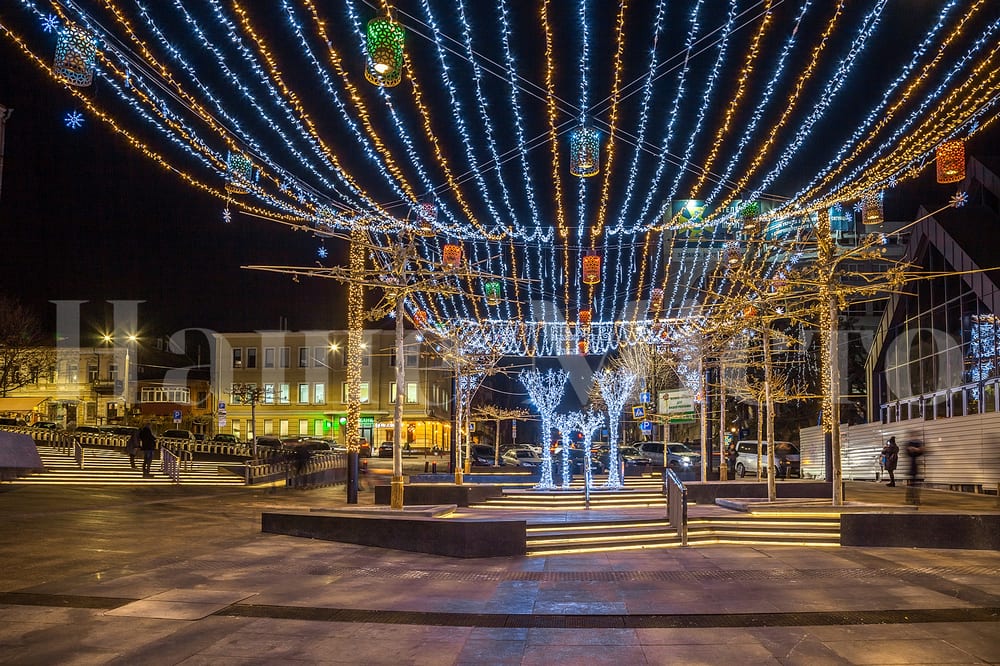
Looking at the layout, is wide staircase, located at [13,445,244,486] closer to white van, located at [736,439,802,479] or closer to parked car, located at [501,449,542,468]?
parked car, located at [501,449,542,468]

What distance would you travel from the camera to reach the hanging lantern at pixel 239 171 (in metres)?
13.1

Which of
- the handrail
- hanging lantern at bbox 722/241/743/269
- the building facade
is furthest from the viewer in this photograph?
the building facade

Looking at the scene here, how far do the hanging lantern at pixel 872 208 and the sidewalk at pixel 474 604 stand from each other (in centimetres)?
661

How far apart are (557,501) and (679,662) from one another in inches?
493

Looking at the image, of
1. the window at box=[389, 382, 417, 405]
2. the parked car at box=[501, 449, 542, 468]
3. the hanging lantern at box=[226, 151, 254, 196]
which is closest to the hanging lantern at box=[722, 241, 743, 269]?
the hanging lantern at box=[226, 151, 254, 196]

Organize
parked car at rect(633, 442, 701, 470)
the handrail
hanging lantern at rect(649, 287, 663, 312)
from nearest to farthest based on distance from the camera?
the handrail
hanging lantern at rect(649, 287, 663, 312)
parked car at rect(633, 442, 701, 470)

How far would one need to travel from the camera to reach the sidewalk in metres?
6.88

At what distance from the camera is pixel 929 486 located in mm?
28328

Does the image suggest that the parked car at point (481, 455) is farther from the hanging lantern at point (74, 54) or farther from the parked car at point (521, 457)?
the hanging lantern at point (74, 54)

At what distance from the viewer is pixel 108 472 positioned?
29562mm

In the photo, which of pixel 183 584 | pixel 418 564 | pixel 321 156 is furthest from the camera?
pixel 321 156

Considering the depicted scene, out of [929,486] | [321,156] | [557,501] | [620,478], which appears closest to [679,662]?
[321,156]

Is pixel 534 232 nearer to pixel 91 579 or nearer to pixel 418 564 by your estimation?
pixel 418 564

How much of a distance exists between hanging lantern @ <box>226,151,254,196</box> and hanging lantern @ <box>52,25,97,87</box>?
129 inches
